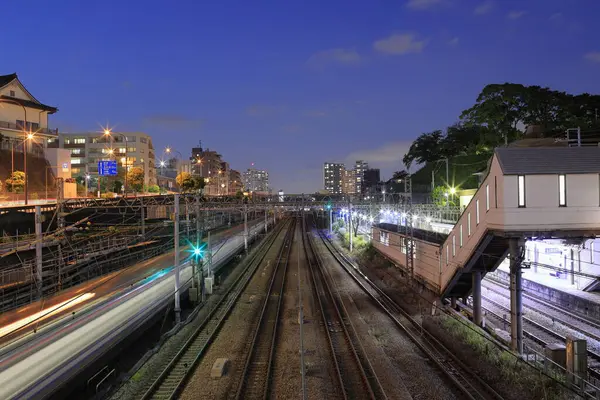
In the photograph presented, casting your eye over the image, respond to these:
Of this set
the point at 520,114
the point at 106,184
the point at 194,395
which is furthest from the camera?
the point at 106,184

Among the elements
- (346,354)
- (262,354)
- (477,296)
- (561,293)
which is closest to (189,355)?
(262,354)

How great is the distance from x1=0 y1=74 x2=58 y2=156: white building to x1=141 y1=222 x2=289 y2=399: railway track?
3274 cm

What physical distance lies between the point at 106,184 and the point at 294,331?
5192 cm

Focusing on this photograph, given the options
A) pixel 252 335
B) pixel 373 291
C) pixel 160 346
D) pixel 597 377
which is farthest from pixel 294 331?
pixel 597 377

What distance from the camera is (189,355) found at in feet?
48.1

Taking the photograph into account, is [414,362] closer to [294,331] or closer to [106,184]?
[294,331]

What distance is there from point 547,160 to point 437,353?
24.0 ft

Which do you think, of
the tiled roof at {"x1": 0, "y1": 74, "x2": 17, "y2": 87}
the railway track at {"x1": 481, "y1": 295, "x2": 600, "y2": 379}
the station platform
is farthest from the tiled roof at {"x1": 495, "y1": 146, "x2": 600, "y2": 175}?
the tiled roof at {"x1": 0, "y1": 74, "x2": 17, "y2": 87}

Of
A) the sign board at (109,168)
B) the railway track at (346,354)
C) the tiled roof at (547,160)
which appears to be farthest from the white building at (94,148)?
the tiled roof at (547,160)

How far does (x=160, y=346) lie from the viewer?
612 inches

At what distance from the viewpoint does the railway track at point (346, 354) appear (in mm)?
11812

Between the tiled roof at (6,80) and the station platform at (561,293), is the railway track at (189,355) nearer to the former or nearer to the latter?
the station platform at (561,293)

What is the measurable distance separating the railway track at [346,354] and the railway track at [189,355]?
4.52 metres

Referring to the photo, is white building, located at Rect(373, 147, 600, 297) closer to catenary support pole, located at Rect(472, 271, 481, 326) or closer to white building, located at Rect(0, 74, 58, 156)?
catenary support pole, located at Rect(472, 271, 481, 326)
